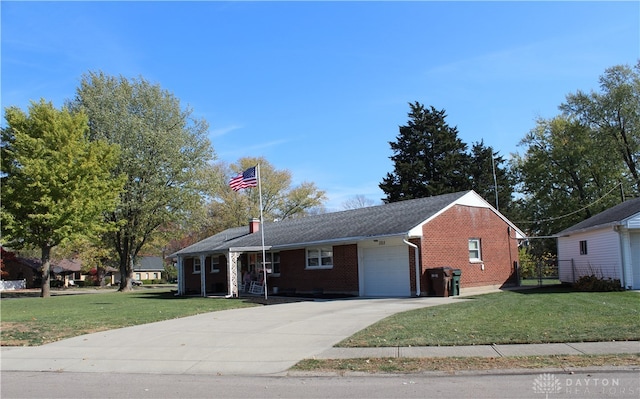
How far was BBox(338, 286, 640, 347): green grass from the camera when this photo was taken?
10.2 m

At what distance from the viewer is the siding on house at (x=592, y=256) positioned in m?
23.0

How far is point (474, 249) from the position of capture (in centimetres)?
2525

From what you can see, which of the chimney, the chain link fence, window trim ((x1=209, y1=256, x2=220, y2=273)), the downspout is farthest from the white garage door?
the chain link fence

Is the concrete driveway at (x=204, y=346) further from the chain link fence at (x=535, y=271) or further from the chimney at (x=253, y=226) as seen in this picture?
the chain link fence at (x=535, y=271)

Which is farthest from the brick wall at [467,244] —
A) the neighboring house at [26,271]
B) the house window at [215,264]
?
the neighboring house at [26,271]

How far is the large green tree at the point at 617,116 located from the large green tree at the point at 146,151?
Answer: 110 ft

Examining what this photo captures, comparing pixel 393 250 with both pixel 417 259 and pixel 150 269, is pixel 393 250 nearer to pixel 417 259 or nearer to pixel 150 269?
pixel 417 259

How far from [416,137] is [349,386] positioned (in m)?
51.4

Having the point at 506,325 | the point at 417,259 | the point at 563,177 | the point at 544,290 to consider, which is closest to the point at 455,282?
the point at 417,259

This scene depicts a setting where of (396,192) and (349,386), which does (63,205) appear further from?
(396,192)

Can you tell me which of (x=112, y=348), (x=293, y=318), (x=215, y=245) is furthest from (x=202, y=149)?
(x=112, y=348)

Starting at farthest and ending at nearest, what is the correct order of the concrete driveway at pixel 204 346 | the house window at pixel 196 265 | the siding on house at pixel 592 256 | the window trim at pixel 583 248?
the house window at pixel 196 265 → the window trim at pixel 583 248 → the siding on house at pixel 592 256 → the concrete driveway at pixel 204 346

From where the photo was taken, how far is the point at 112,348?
11.4 meters

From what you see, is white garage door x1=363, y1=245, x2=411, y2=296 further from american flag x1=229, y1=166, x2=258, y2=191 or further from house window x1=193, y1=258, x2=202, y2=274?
house window x1=193, y1=258, x2=202, y2=274
